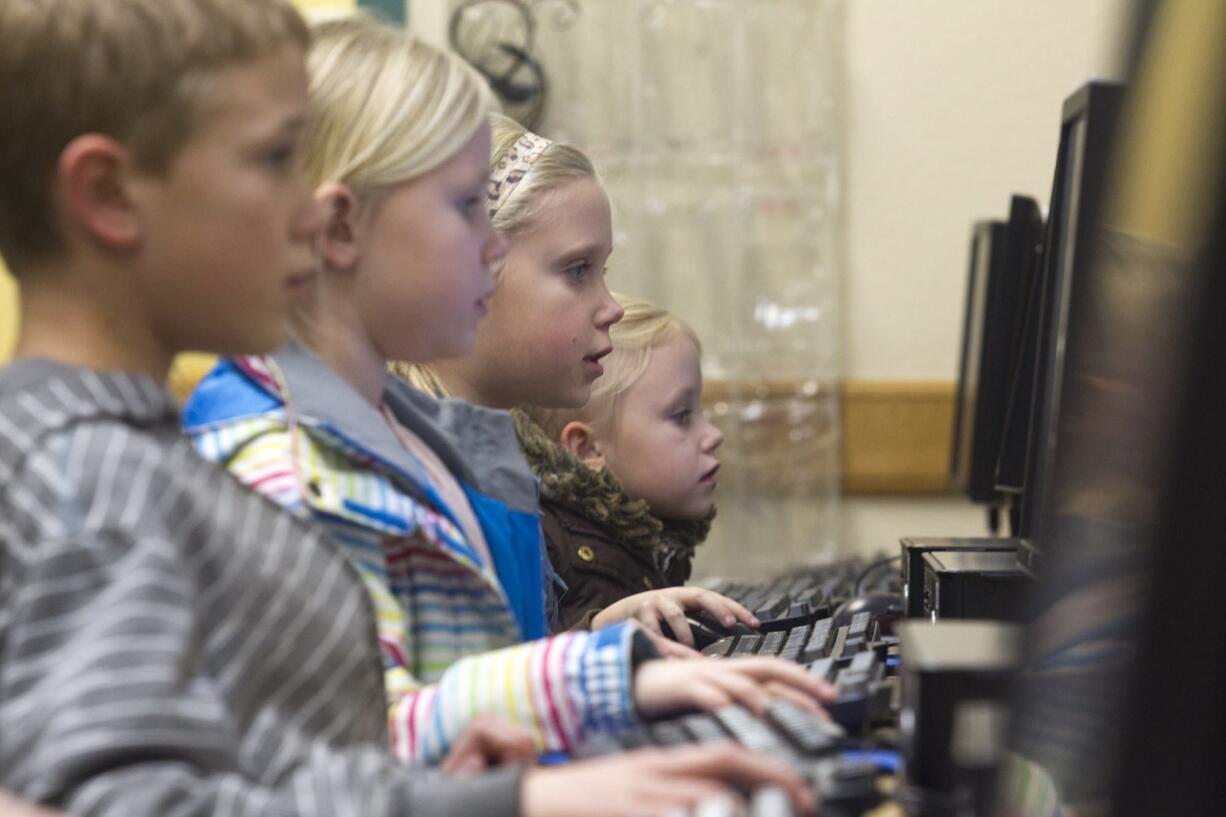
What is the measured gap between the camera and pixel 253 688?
2.44 ft

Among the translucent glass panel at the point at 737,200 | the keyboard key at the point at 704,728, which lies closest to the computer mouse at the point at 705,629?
the keyboard key at the point at 704,728

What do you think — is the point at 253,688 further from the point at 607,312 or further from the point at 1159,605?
the point at 607,312

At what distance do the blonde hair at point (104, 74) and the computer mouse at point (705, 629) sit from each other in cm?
71

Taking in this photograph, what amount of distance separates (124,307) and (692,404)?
1.38 metres

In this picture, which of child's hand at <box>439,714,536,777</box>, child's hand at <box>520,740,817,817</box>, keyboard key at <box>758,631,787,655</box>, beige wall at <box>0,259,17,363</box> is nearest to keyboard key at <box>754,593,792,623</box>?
keyboard key at <box>758,631,787,655</box>

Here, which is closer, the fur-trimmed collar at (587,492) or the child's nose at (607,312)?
the child's nose at (607,312)

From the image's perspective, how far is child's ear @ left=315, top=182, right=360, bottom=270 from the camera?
1.06 meters

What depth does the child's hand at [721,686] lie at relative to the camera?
0.89 m

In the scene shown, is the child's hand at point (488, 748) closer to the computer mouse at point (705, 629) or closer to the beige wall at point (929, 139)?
the computer mouse at point (705, 629)

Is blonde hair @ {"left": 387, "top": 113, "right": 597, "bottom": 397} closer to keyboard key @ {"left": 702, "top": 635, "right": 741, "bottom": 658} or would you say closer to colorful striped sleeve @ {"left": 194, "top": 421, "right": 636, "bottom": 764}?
keyboard key @ {"left": 702, "top": 635, "right": 741, "bottom": 658}

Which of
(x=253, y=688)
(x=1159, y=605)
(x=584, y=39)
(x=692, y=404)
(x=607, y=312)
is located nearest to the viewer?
(x=1159, y=605)

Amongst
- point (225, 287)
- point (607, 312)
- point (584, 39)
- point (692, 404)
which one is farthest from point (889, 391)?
point (225, 287)

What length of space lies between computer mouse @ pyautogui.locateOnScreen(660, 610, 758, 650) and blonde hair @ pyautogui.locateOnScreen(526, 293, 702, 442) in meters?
0.68

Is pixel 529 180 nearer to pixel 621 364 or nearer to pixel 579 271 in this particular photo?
pixel 579 271
